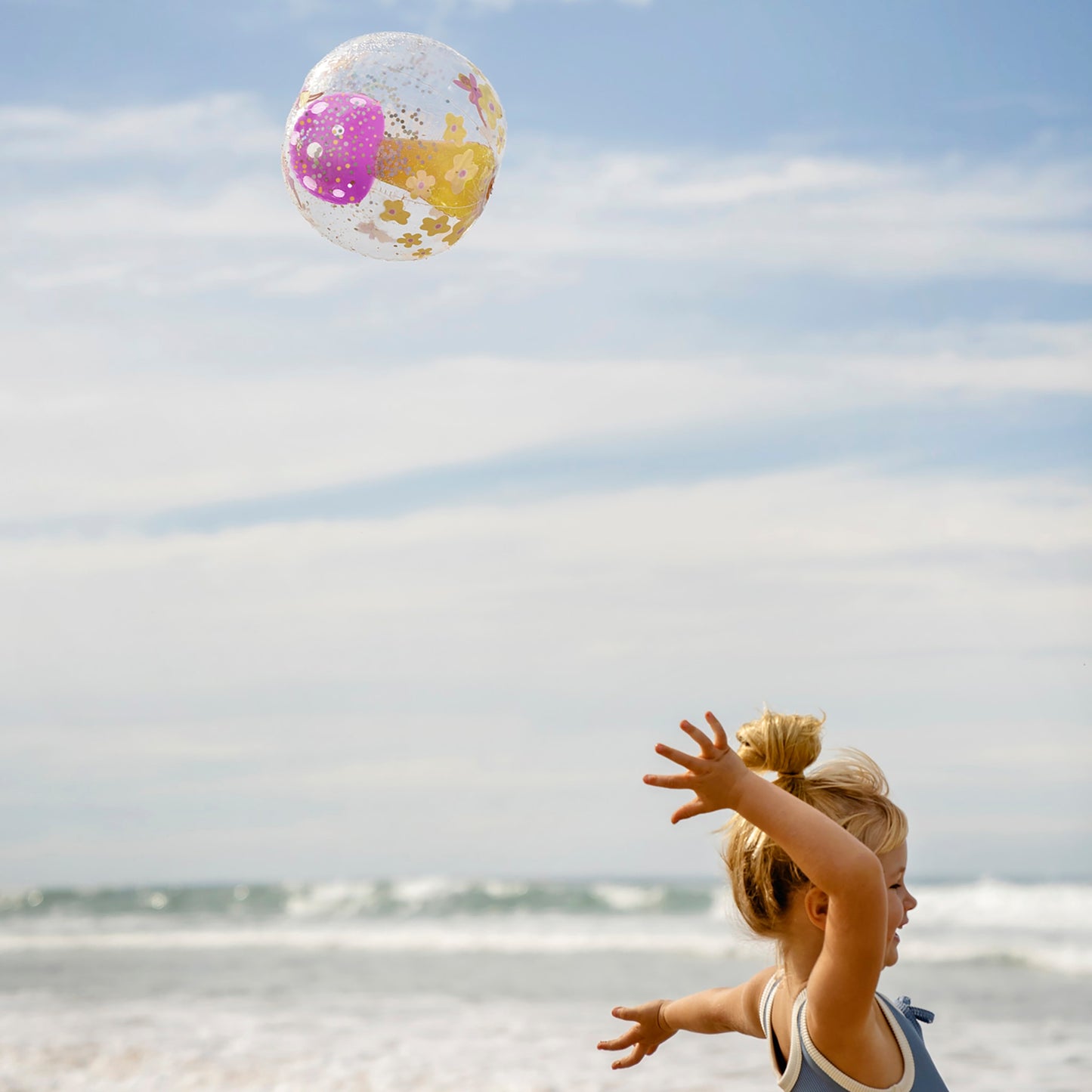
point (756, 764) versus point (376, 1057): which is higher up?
point (756, 764)

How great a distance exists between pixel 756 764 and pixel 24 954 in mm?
14177

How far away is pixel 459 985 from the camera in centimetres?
1070

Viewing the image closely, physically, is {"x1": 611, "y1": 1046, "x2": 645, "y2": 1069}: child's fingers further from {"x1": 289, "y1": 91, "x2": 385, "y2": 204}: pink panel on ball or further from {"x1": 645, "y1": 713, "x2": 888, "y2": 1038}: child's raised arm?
{"x1": 289, "y1": 91, "x2": 385, "y2": 204}: pink panel on ball

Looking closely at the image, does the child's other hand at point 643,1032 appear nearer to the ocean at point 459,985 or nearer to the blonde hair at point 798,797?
the ocean at point 459,985

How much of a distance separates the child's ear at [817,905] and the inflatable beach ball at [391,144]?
2.05 meters

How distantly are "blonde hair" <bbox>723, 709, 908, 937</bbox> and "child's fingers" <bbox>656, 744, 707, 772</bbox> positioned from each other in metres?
0.35

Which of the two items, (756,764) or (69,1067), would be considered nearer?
(756,764)

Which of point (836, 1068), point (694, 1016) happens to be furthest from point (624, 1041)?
point (836, 1068)

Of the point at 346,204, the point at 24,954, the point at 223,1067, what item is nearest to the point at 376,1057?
the point at 223,1067

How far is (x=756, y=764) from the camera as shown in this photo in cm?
221

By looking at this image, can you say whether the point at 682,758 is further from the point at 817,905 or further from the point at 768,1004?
the point at 768,1004

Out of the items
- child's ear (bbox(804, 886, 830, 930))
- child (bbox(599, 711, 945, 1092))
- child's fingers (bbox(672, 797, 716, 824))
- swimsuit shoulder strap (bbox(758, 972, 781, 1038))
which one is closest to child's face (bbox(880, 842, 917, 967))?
child (bbox(599, 711, 945, 1092))

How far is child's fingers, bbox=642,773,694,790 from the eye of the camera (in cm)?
185

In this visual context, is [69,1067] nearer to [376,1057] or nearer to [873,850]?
[376,1057]
